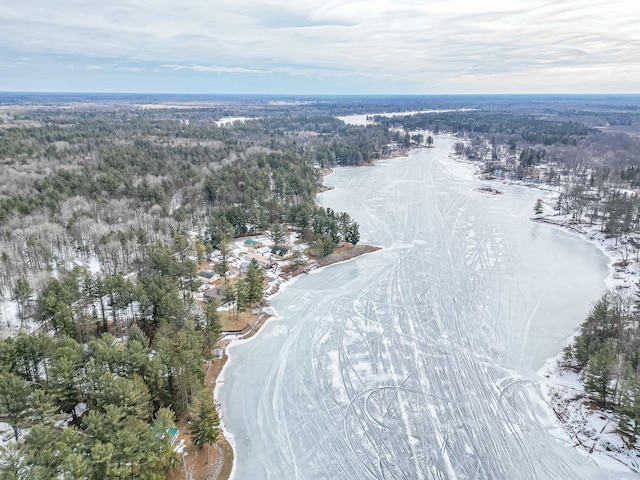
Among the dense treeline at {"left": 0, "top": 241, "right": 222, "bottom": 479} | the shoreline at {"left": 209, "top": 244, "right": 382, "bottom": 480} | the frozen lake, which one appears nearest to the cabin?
the shoreline at {"left": 209, "top": 244, "right": 382, "bottom": 480}

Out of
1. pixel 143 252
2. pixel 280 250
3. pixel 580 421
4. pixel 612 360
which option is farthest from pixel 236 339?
pixel 612 360

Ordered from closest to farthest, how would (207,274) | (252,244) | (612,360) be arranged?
(612,360)
(207,274)
(252,244)

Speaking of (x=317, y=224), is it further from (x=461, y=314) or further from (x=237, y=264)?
(x=461, y=314)

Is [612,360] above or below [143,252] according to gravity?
above

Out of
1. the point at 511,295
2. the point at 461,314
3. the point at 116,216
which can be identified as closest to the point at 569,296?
the point at 511,295

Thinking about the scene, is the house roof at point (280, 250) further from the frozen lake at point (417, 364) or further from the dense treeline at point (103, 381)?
the dense treeline at point (103, 381)

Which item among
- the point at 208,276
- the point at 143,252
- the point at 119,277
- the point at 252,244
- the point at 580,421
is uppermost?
the point at 119,277

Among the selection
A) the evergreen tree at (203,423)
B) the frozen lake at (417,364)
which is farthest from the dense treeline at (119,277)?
the frozen lake at (417,364)

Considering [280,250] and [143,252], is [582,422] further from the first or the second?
[143,252]
